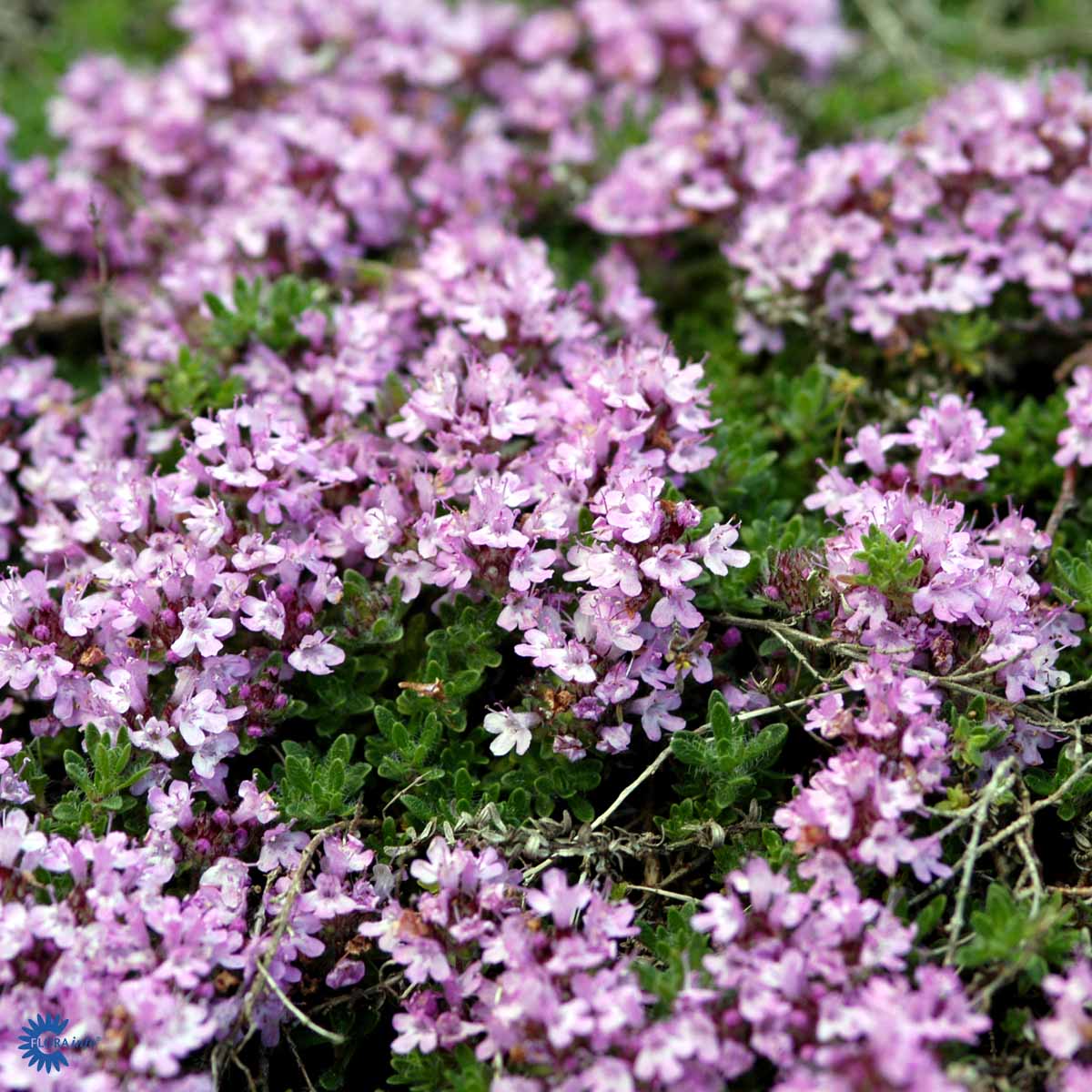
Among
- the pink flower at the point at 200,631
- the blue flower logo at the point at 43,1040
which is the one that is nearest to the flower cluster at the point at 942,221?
the pink flower at the point at 200,631

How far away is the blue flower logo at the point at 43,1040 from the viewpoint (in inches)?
105

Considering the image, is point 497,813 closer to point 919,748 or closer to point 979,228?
point 919,748

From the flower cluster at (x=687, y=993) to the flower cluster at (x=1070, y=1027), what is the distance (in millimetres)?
163

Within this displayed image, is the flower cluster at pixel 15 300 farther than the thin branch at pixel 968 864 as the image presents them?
Yes

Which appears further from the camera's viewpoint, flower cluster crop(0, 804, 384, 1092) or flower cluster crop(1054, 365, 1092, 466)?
flower cluster crop(1054, 365, 1092, 466)

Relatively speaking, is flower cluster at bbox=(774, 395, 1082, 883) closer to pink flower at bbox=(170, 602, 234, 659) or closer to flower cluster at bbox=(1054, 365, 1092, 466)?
flower cluster at bbox=(1054, 365, 1092, 466)

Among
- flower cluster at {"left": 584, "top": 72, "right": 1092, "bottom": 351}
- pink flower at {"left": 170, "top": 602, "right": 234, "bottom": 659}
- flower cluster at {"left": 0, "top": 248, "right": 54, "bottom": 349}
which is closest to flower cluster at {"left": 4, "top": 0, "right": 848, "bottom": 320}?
flower cluster at {"left": 0, "top": 248, "right": 54, "bottom": 349}

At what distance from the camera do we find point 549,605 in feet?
10.9

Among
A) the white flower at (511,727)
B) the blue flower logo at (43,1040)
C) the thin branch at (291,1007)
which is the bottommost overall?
the thin branch at (291,1007)

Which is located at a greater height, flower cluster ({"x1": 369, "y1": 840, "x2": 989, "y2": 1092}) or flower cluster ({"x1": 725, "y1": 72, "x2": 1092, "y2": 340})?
flower cluster ({"x1": 725, "y1": 72, "x2": 1092, "y2": 340})

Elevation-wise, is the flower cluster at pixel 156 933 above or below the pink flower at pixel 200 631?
below

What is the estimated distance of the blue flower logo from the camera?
2678 millimetres

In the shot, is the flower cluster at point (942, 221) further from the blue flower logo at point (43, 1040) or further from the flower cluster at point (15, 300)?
the blue flower logo at point (43, 1040)

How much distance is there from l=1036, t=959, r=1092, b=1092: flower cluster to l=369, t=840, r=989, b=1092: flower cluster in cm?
16
